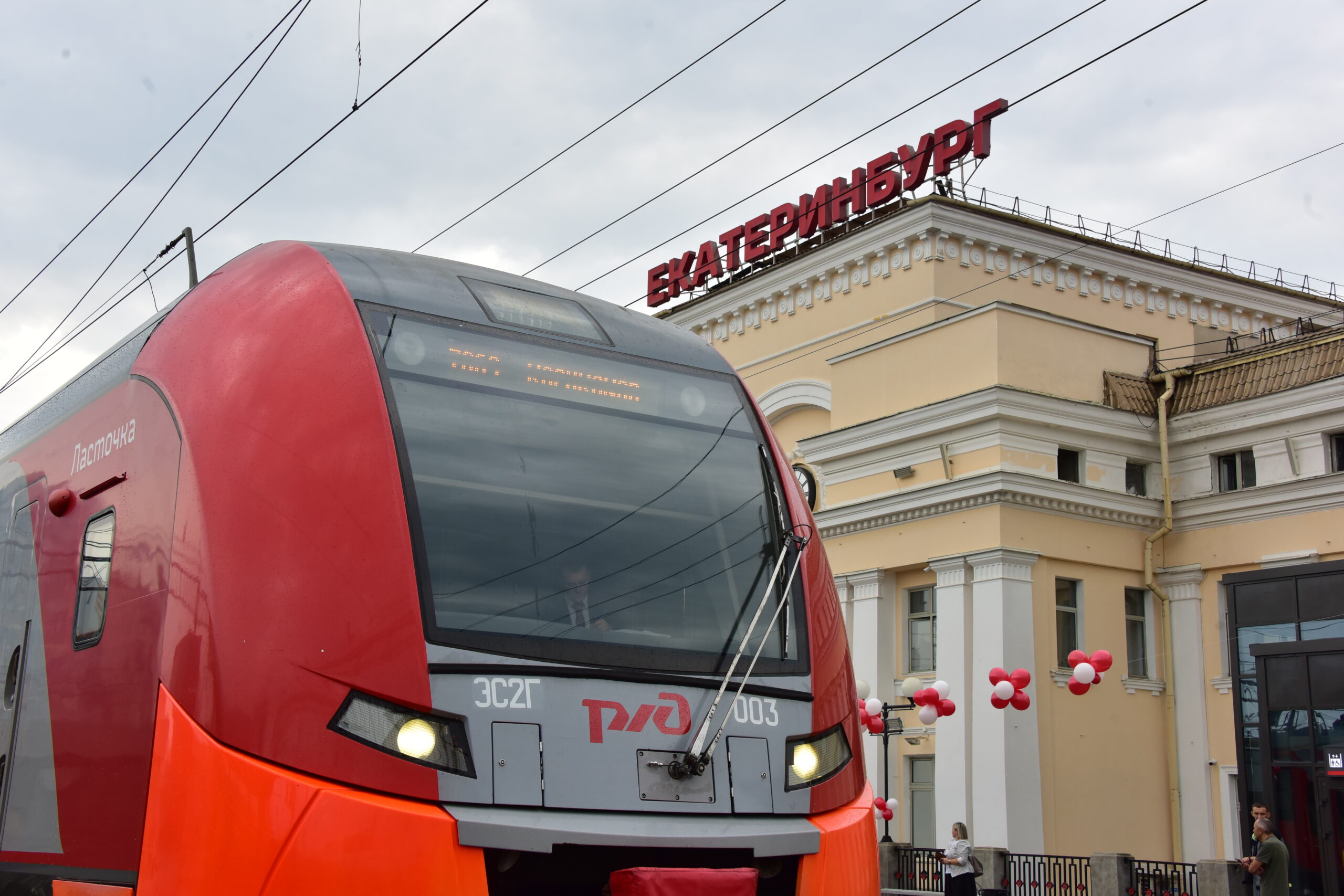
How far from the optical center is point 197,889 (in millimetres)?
4949

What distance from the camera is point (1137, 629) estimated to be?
2472 cm

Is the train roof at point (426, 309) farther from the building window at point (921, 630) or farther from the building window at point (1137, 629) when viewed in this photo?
the building window at point (1137, 629)

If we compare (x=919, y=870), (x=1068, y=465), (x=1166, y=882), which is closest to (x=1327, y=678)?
(x=1166, y=882)

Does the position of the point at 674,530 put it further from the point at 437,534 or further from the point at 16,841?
the point at 16,841

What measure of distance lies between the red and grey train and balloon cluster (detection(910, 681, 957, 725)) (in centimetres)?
1411

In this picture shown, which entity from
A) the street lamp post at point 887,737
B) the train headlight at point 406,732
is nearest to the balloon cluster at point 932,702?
the street lamp post at point 887,737

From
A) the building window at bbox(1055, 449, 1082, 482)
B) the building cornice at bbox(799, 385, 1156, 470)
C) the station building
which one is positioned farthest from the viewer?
the building window at bbox(1055, 449, 1082, 482)

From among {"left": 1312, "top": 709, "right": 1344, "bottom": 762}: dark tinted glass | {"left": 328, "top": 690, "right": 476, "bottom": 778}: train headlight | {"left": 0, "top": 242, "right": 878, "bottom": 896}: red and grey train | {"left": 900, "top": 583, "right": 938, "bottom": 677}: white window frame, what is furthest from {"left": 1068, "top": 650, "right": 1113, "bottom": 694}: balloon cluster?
{"left": 328, "top": 690, "right": 476, "bottom": 778}: train headlight

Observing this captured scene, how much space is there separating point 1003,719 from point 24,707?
17507 millimetres

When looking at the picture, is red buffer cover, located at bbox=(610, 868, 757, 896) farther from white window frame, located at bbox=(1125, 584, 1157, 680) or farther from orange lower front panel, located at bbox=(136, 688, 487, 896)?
white window frame, located at bbox=(1125, 584, 1157, 680)

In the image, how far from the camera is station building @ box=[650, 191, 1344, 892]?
22.5m

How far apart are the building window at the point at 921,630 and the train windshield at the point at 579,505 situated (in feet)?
60.7

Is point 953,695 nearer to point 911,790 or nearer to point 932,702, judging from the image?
point 911,790

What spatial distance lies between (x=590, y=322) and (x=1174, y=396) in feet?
66.8
